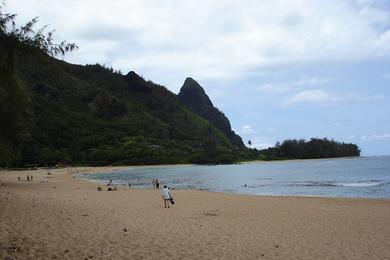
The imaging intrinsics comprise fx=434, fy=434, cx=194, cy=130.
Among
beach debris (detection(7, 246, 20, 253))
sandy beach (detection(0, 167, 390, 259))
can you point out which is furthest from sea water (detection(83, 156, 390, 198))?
beach debris (detection(7, 246, 20, 253))

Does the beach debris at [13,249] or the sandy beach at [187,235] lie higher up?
the beach debris at [13,249]

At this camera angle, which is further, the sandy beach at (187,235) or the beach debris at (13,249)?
the sandy beach at (187,235)

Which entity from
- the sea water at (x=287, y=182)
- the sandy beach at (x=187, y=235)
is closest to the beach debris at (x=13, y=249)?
the sandy beach at (x=187, y=235)

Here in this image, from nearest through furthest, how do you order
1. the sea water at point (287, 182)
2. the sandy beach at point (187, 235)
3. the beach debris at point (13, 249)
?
the beach debris at point (13, 249) < the sandy beach at point (187, 235) < the sea water at point (287, 182)

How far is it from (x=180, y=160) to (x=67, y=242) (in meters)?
166

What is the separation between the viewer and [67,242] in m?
13.1

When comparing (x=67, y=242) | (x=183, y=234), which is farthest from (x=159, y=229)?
(x=67, y=242)

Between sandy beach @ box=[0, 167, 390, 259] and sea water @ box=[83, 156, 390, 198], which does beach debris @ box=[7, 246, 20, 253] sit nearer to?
sandy beach @ box=[0, 167, 390, 259]

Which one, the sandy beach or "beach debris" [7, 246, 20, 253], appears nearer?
"beach debris" [7, 246, 20, 253]

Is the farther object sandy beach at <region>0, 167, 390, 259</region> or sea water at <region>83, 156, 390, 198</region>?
sea water at <region>83, 156, 390, 198</region>

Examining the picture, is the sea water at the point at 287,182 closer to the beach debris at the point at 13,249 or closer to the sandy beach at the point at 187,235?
the sandy beach at the point at 187,235

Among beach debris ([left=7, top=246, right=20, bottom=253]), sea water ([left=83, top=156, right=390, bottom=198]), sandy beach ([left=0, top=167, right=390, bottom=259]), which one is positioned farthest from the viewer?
sea water ([left=83, top=156, right=390, bottom=198])

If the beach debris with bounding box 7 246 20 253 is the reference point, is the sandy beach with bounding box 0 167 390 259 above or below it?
below

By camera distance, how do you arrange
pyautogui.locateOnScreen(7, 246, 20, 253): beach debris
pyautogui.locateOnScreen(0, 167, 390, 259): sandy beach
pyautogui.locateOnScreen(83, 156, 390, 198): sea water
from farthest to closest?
pyautogui.locateOnScreen(83, 156, 390, 198): sea water, pyautogui.locateOnScreen(0, 167, 390, 259): sandy beach, pyautogui.locateOnScreen(7, 246, 20, 253): beach debris
